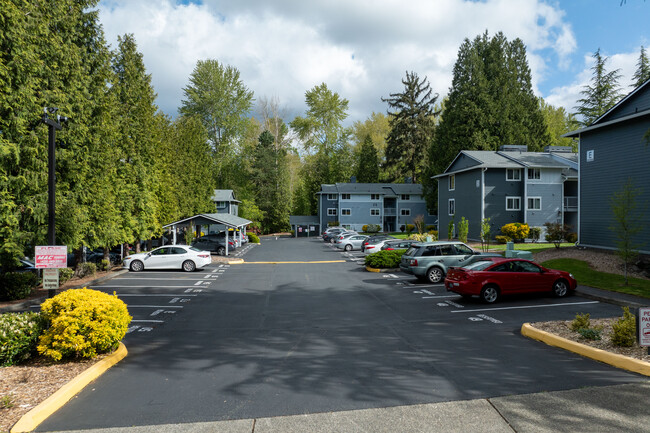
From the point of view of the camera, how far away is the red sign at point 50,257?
9992 millimetres

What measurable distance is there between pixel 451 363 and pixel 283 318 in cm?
588

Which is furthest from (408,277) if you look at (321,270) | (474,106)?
(474,106)

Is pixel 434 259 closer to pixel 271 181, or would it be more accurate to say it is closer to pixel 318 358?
pixel 318 358

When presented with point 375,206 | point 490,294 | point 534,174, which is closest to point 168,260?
point 490,294

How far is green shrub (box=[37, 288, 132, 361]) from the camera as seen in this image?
7.86 m

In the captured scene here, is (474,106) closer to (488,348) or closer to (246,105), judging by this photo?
(246,105)

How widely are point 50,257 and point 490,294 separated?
43.8 feet

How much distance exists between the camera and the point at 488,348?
8.98m

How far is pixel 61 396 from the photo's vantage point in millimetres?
6285

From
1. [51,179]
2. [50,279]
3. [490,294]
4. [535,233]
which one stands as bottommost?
[490,294]

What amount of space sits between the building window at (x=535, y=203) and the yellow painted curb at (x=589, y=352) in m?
30.0

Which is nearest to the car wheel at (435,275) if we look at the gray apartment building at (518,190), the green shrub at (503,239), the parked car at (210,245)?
the green shrub at (503,239)

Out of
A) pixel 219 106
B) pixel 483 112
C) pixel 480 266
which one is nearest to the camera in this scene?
pixel 480 266

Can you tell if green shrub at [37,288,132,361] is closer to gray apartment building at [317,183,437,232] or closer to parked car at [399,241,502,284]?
parked car at [399,241,502,284]
